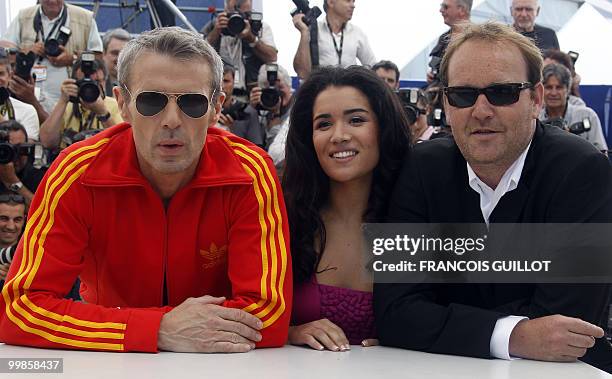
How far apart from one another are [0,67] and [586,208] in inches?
166

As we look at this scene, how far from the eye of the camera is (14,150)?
474 cm

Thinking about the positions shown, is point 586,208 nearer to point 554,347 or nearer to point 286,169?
point 554,347

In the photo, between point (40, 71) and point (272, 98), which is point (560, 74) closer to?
point (272, 98)

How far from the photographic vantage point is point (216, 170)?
2332 millimetres

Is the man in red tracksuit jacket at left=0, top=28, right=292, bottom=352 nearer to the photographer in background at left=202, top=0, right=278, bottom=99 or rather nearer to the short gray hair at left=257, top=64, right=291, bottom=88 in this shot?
the short gray hair at left=257, top=64, right=291, bottom=88

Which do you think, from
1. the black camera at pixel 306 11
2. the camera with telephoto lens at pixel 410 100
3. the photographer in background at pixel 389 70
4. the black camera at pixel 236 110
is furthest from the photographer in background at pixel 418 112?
the black camera at pixel 306 11

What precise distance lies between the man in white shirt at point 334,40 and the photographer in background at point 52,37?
160 cm

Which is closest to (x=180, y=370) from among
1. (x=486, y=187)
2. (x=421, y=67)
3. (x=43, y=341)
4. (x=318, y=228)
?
(x=43, y=341)

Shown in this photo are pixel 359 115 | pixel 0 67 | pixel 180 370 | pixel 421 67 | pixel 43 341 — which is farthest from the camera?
pixel 421 67

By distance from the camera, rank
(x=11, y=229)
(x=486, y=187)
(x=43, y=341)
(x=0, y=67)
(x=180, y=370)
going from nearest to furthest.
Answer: (x=180, y=370)
(x=43, y=341)
(x=486, y=187)
(x=11, y=229)
(x=0, y=67)

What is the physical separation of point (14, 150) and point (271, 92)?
5.62 feet

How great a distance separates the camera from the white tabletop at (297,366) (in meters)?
1.74

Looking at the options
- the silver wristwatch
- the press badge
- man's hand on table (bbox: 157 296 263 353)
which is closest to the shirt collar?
man's hand on table (bbox: 157 296 263 353)

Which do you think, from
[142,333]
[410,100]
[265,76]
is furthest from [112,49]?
[142,333]
